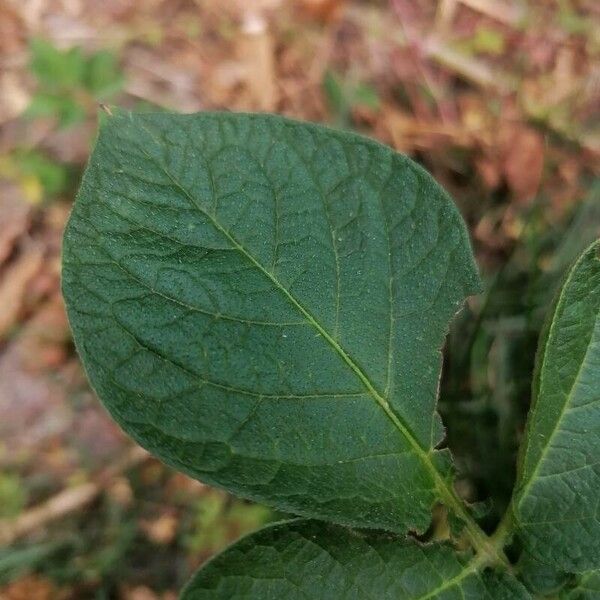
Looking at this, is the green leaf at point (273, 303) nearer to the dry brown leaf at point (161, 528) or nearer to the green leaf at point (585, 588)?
the green leaf at point (585, 588)

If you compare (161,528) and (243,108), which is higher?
(243,108)

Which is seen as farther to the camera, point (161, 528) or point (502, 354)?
point (161, 528)

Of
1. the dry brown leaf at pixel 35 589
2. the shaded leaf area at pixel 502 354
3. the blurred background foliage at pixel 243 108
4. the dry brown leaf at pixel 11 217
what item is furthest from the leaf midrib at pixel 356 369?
the dry brown leaf at pixel 11 217

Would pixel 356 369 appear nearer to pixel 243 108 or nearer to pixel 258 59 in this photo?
pixel 243 108

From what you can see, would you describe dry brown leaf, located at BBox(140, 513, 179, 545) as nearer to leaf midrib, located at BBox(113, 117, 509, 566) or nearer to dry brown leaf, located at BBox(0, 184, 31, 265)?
dry brown leaf, located at BBox(0, 184, 31, 265)

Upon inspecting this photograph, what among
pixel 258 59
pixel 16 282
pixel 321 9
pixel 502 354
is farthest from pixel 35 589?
pixel 321 9

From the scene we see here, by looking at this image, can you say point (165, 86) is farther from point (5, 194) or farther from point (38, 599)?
point (38, 599)
